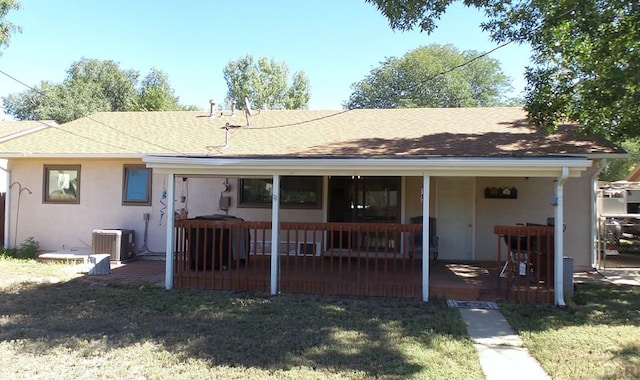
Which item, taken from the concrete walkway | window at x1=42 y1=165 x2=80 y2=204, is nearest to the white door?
the concrete walkway

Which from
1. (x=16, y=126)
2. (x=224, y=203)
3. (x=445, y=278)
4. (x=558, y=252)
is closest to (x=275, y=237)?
(x=445, y=278)

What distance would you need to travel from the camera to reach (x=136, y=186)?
10.2 m

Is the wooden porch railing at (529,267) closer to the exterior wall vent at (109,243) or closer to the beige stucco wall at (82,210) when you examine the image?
the beige stucco wall at (82,210)

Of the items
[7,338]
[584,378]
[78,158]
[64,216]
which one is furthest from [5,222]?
[584,378]

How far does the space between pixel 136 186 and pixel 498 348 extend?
8.42m

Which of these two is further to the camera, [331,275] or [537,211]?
[537,211]

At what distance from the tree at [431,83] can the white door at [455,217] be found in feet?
75.7

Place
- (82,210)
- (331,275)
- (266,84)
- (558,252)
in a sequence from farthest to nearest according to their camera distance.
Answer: (266,84) < (82,210) < (331,275) < (558,252)

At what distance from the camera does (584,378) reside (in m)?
3.80

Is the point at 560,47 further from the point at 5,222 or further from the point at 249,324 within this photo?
the point at 5,222

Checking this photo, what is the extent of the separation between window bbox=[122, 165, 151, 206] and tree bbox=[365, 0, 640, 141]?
628 cm

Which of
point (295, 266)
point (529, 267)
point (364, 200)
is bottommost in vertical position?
point (295, 266)

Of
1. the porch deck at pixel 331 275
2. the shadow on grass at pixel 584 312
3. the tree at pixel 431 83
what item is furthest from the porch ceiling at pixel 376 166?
the tree at pixel 431 83

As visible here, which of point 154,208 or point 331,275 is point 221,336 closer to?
point 331,275
